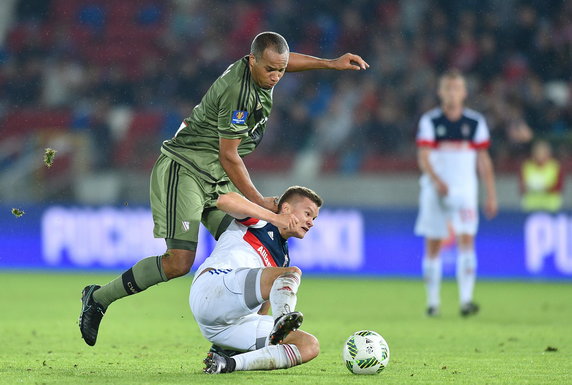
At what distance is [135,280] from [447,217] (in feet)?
14.8

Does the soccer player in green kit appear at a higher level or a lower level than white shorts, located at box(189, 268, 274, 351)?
higher

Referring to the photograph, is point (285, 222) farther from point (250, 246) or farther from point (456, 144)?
point (456, 144)

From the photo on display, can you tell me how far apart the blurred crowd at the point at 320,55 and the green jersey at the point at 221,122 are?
9433 millimetres

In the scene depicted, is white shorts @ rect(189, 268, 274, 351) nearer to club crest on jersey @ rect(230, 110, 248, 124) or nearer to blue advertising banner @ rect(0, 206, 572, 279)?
club crest on jersey @ rect(230, 110, 248, 124)

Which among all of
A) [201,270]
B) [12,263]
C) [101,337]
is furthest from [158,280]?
[12,263]

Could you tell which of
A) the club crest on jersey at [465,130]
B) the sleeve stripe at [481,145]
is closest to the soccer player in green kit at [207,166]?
the club crest on jersey at [465,130]

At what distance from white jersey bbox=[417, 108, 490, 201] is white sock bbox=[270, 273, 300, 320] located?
5.12 m

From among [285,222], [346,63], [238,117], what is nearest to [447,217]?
[346,63]

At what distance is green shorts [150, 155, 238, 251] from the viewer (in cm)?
639

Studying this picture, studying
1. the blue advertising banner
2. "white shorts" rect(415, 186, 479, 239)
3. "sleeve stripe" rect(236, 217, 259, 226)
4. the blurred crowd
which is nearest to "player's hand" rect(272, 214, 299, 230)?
"sleeve stripe" rect(236, 217, 259, 226)

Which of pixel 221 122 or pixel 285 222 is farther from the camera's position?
pixel 221 122

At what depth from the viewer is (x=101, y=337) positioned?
7.74m

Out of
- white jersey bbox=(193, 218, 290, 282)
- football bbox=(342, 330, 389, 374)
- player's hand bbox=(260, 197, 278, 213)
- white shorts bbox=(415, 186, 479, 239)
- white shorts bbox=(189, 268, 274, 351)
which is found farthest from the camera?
white shorts bbox=(415, 186, 479, 239)

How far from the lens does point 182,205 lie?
641cm
